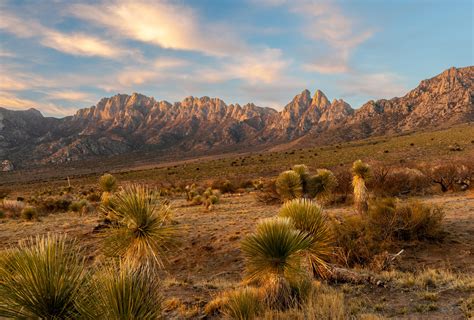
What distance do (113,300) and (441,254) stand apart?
397 inches

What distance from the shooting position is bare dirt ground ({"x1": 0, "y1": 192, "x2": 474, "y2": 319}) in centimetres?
581

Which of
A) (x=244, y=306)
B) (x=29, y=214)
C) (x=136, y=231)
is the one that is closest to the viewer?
(x=244, y=306)

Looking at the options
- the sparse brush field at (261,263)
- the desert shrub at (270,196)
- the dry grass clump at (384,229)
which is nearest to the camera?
the sparse brush field at (261,263)

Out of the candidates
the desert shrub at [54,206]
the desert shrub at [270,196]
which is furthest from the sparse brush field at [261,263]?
the desert shrub at [54,206]

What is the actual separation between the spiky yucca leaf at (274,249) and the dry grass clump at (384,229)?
487cm

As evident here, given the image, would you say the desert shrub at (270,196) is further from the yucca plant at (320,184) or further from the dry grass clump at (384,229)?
the dry grass clump at (384,229)

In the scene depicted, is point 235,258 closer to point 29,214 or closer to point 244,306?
point 244,306

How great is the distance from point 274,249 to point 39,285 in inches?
132

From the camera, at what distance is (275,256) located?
5215 mm

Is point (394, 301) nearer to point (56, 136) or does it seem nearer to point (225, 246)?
point (225, 246)

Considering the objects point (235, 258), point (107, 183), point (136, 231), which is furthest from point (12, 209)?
point (136, 231)

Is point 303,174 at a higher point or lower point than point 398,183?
higher

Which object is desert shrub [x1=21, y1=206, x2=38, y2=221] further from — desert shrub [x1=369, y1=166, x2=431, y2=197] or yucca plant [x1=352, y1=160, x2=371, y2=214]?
desert shrub [x1=369, y1=166, x2=431, y2=197]

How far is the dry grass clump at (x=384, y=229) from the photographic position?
31.8ft
